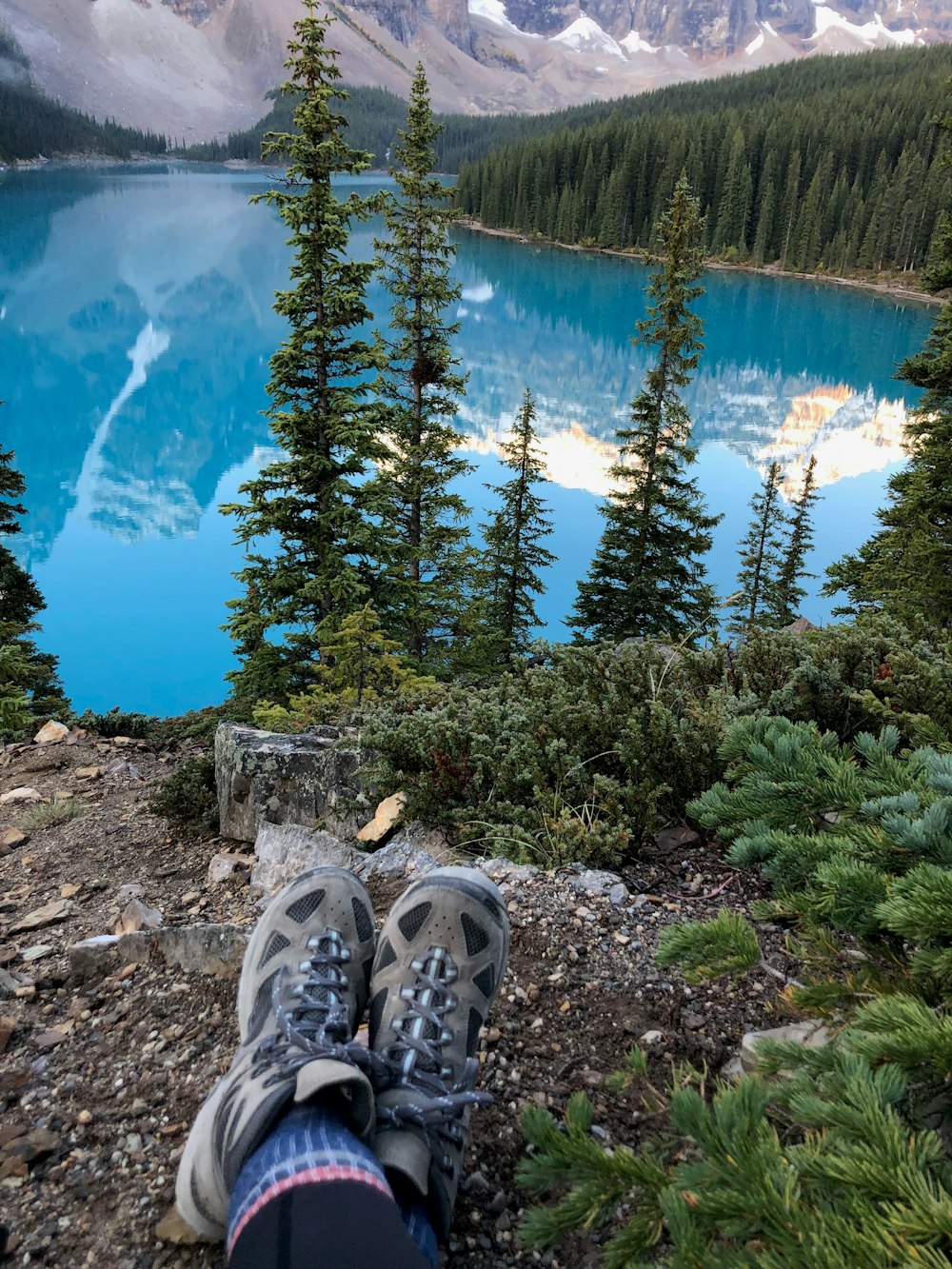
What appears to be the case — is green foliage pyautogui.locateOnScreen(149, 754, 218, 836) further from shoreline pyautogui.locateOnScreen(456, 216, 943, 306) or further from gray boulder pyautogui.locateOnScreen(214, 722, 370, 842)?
shoreline pyautogui.locateOnScreen(456, 216, 943, 306)

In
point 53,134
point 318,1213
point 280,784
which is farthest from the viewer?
point 53,134

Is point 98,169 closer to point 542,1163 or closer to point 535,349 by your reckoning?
point 535,349

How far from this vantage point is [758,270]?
263 feet

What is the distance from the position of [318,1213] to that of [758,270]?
93.0 meters

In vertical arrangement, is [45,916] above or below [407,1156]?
below

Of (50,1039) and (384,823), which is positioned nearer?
(50,1039)

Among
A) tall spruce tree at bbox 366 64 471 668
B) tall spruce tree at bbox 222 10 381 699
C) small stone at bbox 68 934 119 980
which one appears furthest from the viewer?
tall spruce tree at bbox 366 64 471 668

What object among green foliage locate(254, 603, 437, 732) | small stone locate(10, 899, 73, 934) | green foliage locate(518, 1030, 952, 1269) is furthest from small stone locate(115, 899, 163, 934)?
green foliage locate(518, 1030, 952, 1269)

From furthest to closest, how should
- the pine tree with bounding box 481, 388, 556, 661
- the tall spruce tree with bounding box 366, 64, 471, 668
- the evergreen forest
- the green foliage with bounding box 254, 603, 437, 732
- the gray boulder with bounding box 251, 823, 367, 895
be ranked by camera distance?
the pine tree with bounding box 481, 388, 556, 661 < the tall spruce tree with bounding box 366, 64, 471, 668 < the green foliage with bounding box 254, 603, 437, 732 < the gray boulder with bounding box 251, 823, 367, 895 < the evergreen forest

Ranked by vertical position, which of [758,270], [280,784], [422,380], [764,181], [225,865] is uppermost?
[764,181]

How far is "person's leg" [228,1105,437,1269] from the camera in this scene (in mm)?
1389

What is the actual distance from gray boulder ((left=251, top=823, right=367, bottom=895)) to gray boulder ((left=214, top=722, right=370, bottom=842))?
0.36 metres

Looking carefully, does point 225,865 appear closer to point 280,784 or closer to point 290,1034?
point 280,784

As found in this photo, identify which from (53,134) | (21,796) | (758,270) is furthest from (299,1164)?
(53,134)
